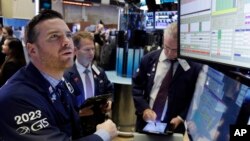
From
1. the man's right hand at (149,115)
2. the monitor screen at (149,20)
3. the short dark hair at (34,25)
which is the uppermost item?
the monitor screen at (149,20)

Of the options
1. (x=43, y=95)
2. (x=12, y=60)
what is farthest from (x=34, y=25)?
(x=12, y=60)

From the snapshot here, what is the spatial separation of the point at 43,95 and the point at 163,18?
5.15m

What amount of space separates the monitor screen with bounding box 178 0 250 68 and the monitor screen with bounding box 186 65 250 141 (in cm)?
8

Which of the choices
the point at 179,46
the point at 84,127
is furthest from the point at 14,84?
the point at 179,46

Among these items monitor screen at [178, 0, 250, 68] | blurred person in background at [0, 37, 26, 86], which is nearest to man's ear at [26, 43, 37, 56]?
monitor screen at [178, 0, 250, 68]

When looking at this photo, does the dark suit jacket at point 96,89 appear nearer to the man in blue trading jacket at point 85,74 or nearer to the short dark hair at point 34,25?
the man in blue trading jacket at point 85,74

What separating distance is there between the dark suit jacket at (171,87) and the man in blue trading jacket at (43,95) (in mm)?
701

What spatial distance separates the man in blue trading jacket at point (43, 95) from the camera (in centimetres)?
136

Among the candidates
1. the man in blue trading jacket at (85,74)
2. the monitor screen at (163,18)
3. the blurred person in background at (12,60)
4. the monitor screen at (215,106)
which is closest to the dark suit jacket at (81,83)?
the man in blue trading jacket at (85,74)

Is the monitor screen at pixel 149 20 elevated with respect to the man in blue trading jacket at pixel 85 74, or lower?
elevated

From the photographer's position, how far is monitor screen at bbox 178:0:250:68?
3.02 feet

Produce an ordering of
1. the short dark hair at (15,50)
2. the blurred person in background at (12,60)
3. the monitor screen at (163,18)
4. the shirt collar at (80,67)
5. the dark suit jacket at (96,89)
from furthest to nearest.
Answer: the monitor screen at (163,18) → the short dark hair at (15,50) → the blurred person in background at (12,60) → the shirt collar at (80,67) → the dark suit jacket at (96,89)

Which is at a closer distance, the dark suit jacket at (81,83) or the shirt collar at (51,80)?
the shirt collar at (51,80)

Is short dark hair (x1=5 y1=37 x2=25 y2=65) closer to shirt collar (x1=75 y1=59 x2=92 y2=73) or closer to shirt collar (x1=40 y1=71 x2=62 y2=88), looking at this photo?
shirt collar (x1=75 y1=59 x2=92 y2=73)
